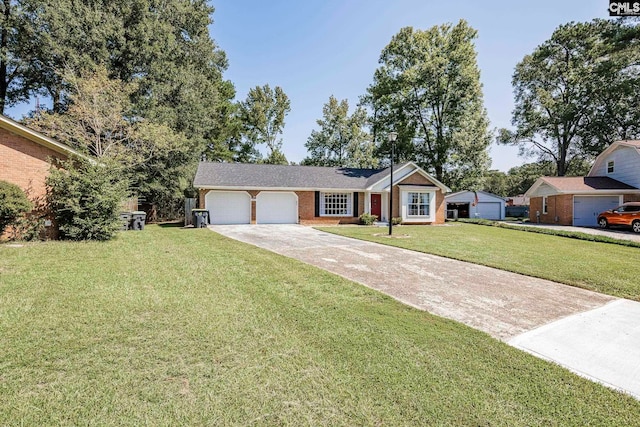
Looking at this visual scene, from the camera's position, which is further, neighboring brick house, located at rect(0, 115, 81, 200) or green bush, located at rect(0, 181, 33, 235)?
neighboring brick house, located at rect(0, 115, 81, 200)

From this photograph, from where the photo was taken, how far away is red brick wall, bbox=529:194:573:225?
2061cm

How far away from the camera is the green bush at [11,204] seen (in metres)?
8.63

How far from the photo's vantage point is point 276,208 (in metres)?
19.3

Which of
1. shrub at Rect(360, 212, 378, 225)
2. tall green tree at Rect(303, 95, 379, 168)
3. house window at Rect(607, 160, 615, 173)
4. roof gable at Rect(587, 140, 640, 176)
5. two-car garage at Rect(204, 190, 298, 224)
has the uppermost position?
tall green tree at Rect(303, 95, 379, 168)

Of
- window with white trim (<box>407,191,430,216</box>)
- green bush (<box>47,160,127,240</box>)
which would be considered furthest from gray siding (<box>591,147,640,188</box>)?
green bush (<box>47,160,127,240</box>)

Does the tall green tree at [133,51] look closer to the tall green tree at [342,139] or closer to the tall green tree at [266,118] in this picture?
the tall green tree at [266,118]

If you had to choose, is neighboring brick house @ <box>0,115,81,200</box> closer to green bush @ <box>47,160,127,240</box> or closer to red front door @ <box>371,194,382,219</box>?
green bush @ <box>47,160,127,240</box>

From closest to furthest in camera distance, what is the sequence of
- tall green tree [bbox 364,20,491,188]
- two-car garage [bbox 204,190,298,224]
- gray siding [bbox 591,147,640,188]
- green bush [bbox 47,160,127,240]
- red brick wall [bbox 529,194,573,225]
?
green bush [bbox 47,160,127,240] < two-car garage [bbox 204,190,298,224] < gray siding [bbox 591,147,640,188] < red brick wall [bbox 529,194,573,225] < tall green tree [bbox 364,20,491,188]

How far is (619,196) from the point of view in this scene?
789 inches

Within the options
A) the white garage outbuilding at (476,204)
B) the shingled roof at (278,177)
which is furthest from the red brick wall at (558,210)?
the shingled roof at (278,177)

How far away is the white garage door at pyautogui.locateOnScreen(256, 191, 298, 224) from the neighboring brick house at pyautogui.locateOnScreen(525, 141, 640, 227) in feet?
Answer: 62.8

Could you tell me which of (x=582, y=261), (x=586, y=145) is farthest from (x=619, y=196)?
(x=582, y=261)

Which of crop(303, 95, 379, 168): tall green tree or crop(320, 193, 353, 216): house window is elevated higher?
crop(303, 95, 379, 168): tall green tree

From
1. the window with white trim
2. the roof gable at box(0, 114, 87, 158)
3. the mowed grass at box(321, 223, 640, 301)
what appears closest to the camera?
the mowed grass at box(321, 223, 640, 301)
